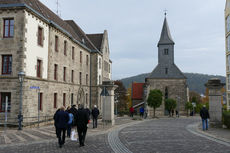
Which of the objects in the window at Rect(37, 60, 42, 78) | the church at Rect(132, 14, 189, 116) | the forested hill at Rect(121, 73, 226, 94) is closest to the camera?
the window at Rect(37, 60, 42, 78)

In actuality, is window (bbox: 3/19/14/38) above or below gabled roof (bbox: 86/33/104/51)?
below

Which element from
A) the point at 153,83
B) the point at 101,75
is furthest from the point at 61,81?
the point at 153,83

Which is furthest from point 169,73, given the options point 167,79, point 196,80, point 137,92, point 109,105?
point 196,80

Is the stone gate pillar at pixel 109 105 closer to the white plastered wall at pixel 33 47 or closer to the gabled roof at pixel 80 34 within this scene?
the white plastered wall at pixel 33 47

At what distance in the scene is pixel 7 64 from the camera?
1617 cm

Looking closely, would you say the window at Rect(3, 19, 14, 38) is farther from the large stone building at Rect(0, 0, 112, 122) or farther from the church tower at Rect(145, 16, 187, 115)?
the church tower at Rect(145, 16, 187, 115)

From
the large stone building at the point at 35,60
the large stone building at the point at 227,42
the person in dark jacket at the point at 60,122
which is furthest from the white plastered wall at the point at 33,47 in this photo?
the large stone building at the point at 227,42

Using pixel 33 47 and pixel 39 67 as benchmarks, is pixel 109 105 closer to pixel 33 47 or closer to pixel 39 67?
pixel 39 67

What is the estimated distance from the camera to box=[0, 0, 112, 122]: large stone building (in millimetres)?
15852

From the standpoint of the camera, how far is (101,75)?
36438mm

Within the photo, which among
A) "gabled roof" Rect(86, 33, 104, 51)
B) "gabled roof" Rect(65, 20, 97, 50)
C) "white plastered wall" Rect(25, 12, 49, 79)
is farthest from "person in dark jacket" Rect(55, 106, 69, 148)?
"gabled roof" Rect(86, 33, 104, 51)

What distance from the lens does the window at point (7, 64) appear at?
1612 cm

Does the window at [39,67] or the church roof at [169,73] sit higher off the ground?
the church roof at [169,73]

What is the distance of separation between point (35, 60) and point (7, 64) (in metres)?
2.23
